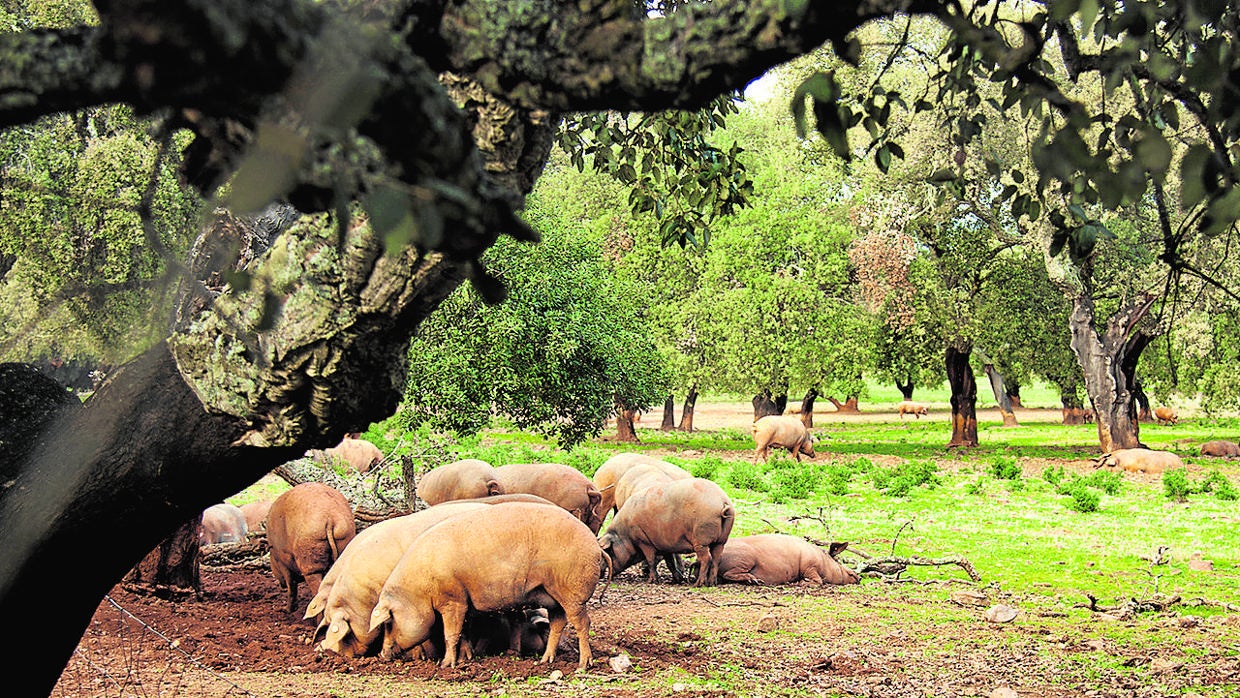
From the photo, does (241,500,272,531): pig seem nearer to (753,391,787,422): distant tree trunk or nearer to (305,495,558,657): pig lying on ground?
(305,495,558,657): pig lying on ground

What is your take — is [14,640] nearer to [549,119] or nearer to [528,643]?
[549,119]

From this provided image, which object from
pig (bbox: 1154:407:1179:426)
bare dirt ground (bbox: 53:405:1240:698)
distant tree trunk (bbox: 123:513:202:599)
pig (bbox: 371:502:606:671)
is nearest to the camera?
bare dirt ground (bbox: 53:405:1240:698)

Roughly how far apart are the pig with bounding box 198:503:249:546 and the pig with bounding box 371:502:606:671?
5.13 meters

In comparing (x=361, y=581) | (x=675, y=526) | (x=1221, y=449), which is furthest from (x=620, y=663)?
(x=1221, y=449)

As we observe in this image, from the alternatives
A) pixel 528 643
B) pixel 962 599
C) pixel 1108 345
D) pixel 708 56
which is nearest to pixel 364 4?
pixel 708 56

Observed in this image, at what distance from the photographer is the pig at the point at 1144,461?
21561mm

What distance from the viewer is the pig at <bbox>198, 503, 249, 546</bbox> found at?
1177 centimetres

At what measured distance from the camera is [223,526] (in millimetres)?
12188

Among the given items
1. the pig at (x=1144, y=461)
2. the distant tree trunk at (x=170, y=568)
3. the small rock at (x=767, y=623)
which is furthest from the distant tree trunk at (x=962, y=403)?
the distant tree trunk at (x=170, y=568)

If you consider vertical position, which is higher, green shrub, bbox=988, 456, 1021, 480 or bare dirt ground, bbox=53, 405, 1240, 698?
green shrub, bbox=988, 456, 1021, 480

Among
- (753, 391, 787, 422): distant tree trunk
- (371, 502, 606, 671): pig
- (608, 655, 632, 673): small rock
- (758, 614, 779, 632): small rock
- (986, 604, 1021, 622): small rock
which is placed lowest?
(758, 614, 779, 632): small rock

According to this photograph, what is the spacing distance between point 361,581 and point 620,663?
194 cm

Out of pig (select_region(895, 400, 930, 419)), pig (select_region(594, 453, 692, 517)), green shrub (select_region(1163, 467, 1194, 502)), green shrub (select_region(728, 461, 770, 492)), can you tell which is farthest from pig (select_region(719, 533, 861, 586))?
pig (select_region(895, 400, 930, 419))

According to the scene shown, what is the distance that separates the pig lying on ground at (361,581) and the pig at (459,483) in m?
3.89
